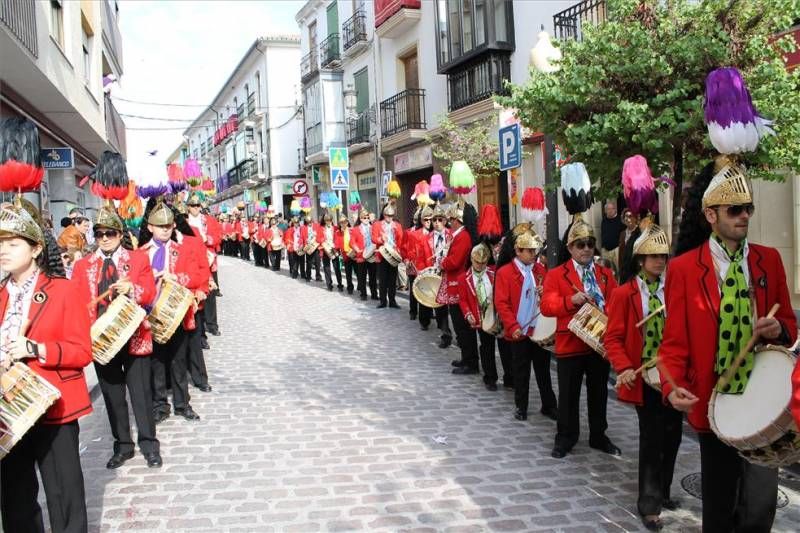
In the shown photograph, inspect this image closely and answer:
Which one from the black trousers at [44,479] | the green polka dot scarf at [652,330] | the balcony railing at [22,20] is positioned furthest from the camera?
the balcony railing at [22,20]

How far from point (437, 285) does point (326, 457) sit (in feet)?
16.2

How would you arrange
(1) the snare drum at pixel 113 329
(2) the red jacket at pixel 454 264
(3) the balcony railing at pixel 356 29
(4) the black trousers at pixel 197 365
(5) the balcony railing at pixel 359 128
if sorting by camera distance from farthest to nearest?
(5) the balcony railing at pixel 359 128 → (3) the balcony railing at pixel 356 29 → (2) the red jacket at pixel 454 264 → (4) the black trousers at pixel 197 365 → (1) the snare drum at pixel 113 329

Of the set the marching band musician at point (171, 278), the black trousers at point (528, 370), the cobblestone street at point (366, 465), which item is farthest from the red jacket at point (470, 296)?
the marching band musician at point (171, 278)

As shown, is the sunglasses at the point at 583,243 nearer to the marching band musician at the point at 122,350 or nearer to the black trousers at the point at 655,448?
the black trousers at the point at 655,448

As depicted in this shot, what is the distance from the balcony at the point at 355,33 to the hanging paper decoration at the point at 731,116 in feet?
80.1

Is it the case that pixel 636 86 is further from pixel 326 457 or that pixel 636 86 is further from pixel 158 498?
pixel 158 498

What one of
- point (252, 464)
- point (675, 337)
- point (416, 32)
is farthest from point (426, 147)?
point (675, 337)

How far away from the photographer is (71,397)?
3504 millimetres

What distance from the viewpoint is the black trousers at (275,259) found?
25.7m

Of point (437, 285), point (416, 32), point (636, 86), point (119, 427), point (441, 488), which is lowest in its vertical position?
point (441, 488)

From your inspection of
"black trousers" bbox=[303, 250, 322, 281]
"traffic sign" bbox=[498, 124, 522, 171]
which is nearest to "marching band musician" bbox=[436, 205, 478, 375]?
"traffic sign" bbox=[498, 124, 522, 171]

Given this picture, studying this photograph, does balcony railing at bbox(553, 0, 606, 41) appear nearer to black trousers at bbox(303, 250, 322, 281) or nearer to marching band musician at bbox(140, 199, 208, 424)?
black trousers at bbox(303, 250, 322, 281)

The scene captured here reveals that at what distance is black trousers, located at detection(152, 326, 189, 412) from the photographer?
6590 millimetres

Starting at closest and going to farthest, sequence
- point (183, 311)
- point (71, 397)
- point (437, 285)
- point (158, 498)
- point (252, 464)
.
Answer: point (71, 397) < point (158, 498) < point (252, 464) < point (183, 311) < point (437, 285)
